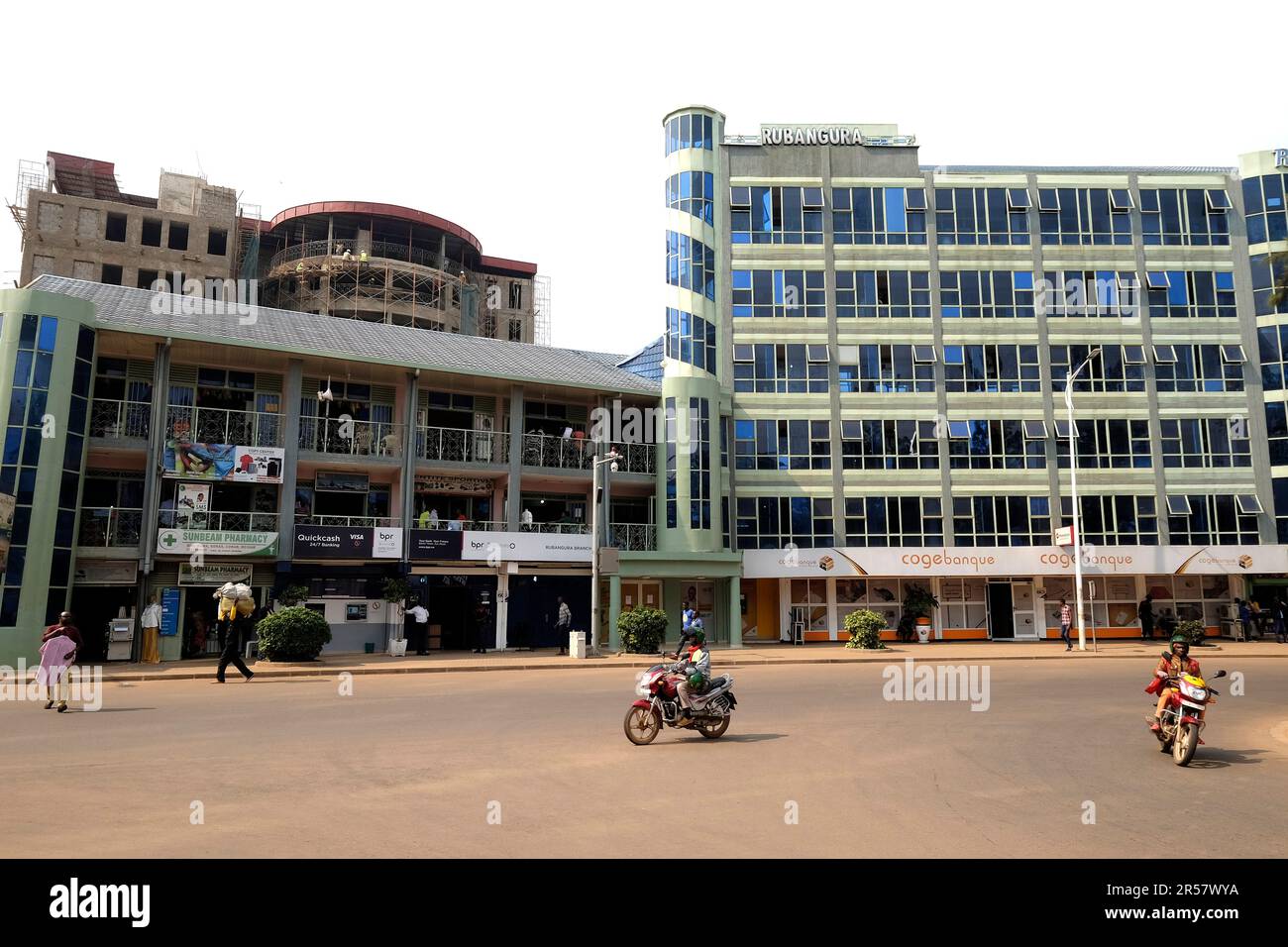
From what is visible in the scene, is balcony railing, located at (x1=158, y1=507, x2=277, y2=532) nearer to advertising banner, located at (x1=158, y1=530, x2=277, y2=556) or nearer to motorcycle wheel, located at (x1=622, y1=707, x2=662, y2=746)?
advertising banner, located at (x1=158, y1=530, x2=277, y2=556)

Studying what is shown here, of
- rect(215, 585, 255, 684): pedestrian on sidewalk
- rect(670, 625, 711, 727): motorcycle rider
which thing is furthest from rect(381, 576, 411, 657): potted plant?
rect(670, 625, 711, 727): motorcycle rider

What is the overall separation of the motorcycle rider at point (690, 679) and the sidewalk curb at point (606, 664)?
42.9ft

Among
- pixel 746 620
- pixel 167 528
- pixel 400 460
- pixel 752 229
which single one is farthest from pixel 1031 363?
pixel 167 528

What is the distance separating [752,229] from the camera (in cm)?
3950

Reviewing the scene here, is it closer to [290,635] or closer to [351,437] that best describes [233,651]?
[290,635]

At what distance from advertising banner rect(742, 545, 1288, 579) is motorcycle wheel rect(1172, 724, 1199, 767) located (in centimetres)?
2570

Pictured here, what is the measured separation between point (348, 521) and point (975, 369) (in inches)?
1101

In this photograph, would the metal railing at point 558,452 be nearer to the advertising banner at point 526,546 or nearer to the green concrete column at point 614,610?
the advertising banner at point 526,546

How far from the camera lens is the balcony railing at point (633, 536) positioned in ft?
113

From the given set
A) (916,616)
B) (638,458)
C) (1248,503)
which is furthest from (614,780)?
(1248,503)

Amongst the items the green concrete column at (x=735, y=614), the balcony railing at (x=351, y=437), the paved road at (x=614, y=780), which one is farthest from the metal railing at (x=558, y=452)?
the paved road at (x=614, y=780)

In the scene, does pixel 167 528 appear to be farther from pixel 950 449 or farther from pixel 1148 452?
pixel 1148 452

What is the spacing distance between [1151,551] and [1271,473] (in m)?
7.39
